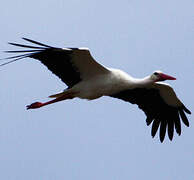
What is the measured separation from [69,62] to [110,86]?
0.75 m

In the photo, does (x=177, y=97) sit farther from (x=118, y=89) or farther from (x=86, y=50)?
(x=86, y=50)

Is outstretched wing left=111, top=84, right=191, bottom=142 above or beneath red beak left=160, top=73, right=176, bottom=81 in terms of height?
beneath

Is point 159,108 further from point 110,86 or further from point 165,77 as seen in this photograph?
point 110,86

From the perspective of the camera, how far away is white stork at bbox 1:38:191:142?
35.7 ft

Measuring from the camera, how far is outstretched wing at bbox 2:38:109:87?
35.1 ft

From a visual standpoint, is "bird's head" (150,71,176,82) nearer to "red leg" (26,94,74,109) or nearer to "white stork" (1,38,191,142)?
"white stork" (1,38,191,142)

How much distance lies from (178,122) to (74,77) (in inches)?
91.7

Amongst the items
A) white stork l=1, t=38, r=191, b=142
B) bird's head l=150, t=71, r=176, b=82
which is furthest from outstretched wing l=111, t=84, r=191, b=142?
bird's head l=150, t=71, r=176, b=82

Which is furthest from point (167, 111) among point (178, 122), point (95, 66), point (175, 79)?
point (95, 66)

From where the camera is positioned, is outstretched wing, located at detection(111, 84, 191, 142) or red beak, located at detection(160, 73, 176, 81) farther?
outstretched wing, located at detection(111, 84, 191, 142)

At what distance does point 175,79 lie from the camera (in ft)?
37.4

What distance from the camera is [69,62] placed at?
11086 millimetres

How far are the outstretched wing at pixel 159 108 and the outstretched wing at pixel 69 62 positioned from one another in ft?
3.52

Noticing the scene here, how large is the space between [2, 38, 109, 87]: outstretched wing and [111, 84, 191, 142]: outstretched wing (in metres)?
1.07
